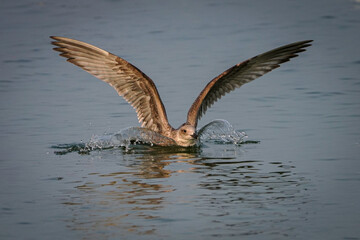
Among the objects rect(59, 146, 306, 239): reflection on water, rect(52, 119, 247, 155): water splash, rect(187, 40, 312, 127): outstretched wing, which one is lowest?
rect(59, 146, 306, 239): reflection on water

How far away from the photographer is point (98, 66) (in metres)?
12.4

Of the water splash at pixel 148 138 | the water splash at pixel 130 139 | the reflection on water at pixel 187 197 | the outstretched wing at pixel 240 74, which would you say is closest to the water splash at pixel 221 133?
the water splash at pixel 148 138

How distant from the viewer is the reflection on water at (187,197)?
7641 mm

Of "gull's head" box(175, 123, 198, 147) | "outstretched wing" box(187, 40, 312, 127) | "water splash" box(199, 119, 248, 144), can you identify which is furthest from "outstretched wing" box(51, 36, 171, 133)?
"water splash" box(199, 119, 248, 144)

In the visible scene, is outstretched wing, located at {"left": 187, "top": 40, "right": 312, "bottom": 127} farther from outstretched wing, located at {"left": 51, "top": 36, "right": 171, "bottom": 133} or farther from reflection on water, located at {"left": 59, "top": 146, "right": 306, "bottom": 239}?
reflection on water, located at {"left": 59, "top": 146, "right": 306, "bottom": 239}

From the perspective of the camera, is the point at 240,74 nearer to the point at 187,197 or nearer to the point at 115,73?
the point at 115,73

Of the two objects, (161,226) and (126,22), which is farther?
(126,22)

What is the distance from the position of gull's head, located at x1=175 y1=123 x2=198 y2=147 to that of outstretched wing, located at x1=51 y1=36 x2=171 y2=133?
42cm

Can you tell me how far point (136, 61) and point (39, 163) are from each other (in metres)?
8.13

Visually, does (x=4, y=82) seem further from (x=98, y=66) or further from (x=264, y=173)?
(x=264, y=173)

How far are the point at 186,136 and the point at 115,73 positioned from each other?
1.70 metres

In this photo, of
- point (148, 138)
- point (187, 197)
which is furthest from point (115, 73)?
point (187, 197)

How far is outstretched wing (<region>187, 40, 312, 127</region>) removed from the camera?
40.4 ft

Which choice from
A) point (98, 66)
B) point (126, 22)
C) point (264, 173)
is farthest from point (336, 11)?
point (264, 173)
